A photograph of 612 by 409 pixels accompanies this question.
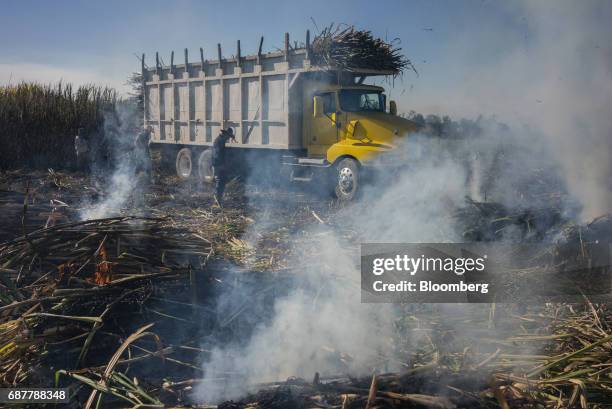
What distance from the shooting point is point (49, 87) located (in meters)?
18.6

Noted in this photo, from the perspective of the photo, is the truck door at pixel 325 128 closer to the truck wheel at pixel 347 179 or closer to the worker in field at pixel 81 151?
the truck wheel at pixel 347 179

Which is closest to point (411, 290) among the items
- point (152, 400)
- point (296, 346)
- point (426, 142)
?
point (296, 346)

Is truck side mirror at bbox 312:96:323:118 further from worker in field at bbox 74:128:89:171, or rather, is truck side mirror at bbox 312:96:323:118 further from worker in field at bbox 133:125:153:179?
worker in field at bbox 74:128:89:171

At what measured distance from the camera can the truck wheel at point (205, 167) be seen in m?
14.3

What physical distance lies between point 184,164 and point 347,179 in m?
7.05

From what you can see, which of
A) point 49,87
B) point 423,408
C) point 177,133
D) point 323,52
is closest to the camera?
point 423,408

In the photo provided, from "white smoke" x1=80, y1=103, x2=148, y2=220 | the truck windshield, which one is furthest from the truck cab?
"white smoke" x1=80, y1=103, x2=148, y2=220

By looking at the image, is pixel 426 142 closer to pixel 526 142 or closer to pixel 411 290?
pixel 526 142

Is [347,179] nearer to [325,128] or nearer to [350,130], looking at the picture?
[350,130]

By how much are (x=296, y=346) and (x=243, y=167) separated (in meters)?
10.1

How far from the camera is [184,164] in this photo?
15.4 m

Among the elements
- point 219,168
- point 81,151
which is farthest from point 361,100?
point 81,151

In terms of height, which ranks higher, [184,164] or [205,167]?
[184,164]

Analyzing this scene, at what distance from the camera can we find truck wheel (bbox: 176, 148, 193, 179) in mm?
15156
